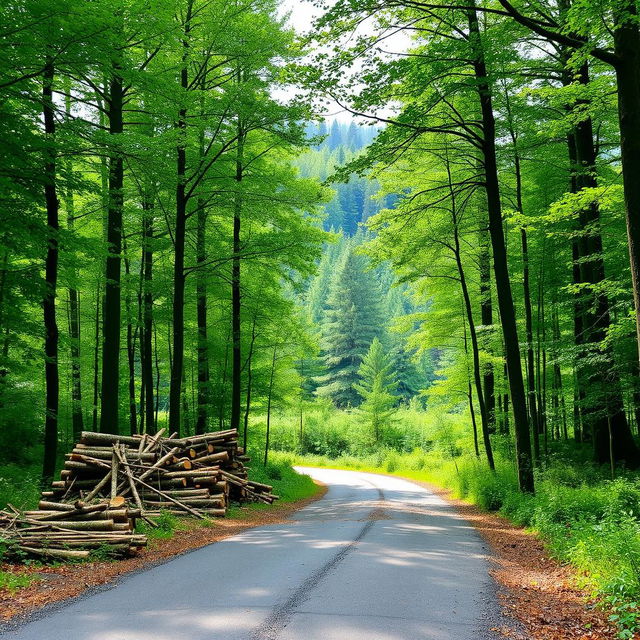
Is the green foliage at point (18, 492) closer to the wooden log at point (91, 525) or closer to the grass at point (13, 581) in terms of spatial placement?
the wooden log at point (91, 525)

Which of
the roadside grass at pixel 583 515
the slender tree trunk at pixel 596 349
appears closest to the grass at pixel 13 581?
the roadside grass at pixel 583 515

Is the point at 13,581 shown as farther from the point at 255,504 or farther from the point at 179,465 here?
the point at 255,504

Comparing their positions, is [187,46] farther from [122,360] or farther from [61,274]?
[122,360]

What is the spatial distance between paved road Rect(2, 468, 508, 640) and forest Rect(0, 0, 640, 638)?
1614 millimetres

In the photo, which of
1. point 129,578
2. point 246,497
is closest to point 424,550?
point 129,578

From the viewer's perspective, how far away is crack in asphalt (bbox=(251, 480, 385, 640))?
4.38m

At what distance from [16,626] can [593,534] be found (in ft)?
24.5

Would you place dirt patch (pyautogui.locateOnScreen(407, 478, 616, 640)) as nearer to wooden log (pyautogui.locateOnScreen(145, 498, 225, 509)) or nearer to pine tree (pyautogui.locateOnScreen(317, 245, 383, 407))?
wooden log (pyautogui.locateOnScreen(145, 498, 225, 509))

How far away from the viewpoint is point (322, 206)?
18344 millimetres

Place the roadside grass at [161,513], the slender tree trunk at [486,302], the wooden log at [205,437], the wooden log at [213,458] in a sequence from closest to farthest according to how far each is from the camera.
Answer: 1. the roadside grass at [161,513]
2. the wooden log at [213,458]
3. the wooden log at [205,437]
4. the slender tree trunk at [486,302]

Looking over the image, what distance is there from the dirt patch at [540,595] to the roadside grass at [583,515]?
186 mm

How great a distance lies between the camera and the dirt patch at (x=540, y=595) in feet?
15.8

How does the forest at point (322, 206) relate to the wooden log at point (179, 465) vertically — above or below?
above

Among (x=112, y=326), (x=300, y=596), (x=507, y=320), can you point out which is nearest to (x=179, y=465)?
(x=112, y=326)
